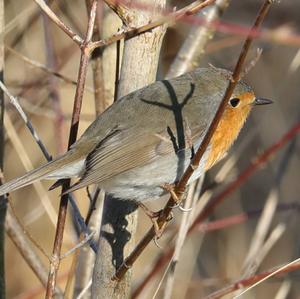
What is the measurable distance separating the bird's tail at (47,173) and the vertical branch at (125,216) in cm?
28

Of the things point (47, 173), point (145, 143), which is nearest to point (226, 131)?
point (145, 143)

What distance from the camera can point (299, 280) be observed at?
551 centimetres

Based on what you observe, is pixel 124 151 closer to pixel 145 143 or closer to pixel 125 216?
pixel 145 143

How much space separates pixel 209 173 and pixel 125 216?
9.27 ft

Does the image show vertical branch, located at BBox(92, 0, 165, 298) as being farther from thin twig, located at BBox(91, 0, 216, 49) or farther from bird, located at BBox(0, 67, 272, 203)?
thin twig, located at BBox(91, 0, 216, 49)

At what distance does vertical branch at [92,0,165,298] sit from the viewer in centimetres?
247

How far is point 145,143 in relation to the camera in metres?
2.96

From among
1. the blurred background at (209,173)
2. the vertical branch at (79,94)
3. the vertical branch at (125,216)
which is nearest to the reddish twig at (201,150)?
the vertical branch at (125,216)

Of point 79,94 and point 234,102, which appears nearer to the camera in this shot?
point 79,94

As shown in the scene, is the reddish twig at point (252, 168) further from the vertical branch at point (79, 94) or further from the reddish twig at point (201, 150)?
the vertical branch at point (79, 94)

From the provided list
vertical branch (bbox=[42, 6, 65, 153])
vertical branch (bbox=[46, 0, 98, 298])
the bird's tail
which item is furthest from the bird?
vertical branch (bbox=[46, 0, 98, 298])

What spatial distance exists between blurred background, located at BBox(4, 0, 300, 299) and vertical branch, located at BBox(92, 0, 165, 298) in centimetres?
44

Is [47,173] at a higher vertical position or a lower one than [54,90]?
lower

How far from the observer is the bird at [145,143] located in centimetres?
282
